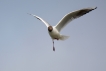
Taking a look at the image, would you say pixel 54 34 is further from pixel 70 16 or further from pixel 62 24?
pixel 70 16

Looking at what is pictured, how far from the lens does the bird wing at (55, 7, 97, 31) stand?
12.5m

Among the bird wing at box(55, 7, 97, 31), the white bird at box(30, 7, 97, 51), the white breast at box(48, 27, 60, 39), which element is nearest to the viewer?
the bird wing at box(55, 7, 97, 31)

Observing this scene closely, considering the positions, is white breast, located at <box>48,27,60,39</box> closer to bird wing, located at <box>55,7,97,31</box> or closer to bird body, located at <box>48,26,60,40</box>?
bird body, located at <box>48,26,60,40</box>

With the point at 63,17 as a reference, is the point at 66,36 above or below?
below

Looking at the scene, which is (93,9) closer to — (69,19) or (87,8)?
(87,8)

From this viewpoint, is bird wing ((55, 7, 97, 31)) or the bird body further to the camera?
the bird body

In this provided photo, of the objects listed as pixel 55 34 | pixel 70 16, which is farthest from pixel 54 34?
pixel 70 16

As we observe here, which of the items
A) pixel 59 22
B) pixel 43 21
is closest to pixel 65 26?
pixel 59 22

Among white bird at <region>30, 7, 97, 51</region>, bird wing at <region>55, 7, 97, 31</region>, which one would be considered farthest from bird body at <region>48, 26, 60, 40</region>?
bird wing at <region>55, 7, 97, 31</region>

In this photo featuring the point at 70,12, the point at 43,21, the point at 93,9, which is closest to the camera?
the point at 93,9

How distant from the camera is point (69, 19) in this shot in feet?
43.1

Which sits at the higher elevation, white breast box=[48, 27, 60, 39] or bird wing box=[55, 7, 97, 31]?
Answer: bird wing box=[55, 7, 97, 31]

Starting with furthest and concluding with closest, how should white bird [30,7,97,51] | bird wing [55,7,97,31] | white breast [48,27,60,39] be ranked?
1. white breast [48,27,60,39]
2. white bird [30,7,97,51]
3. bird wing [55,7,97,31]

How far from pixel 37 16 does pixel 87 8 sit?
3461mm
